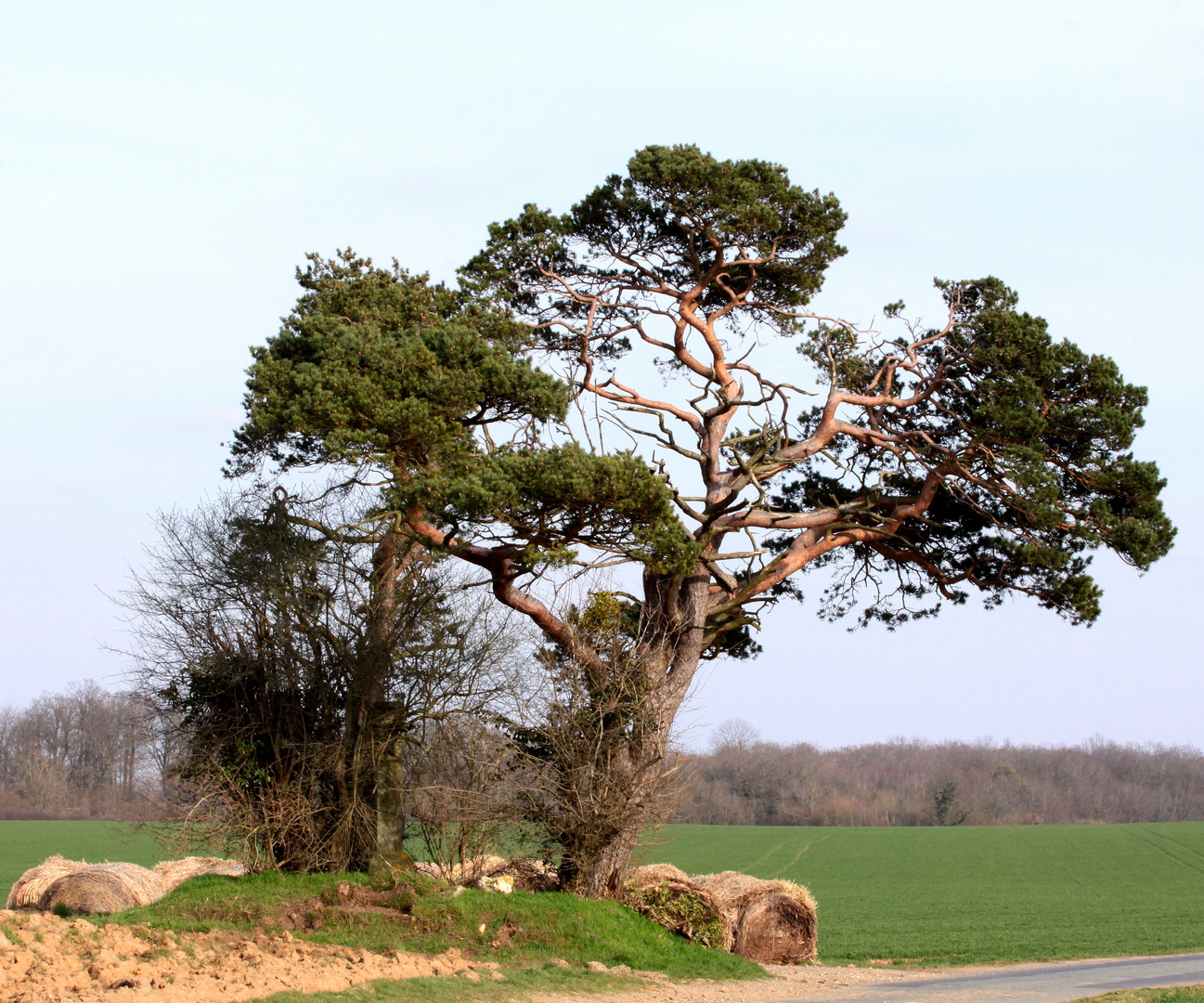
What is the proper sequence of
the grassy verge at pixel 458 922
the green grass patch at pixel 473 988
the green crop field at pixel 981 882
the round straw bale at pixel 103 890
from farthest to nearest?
1. the green crop field at pixel 981 882
2. the round straw bale at pixel 103 890
3. the grassy verge at pixel 458 922
4. the green grass patch at pixel 473 988

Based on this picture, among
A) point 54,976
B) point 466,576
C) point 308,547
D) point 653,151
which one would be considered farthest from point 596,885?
point 653,151

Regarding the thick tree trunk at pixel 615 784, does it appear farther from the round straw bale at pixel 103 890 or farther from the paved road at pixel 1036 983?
the round straw bale at pixel 103 890

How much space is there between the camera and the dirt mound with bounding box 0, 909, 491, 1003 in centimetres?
932

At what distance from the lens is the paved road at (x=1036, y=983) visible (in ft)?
42.6

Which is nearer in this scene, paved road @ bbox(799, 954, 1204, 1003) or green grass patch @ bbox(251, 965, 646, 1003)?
green grass patch @ bbox(251, 965, 646, 1003)

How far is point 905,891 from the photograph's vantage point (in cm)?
3622

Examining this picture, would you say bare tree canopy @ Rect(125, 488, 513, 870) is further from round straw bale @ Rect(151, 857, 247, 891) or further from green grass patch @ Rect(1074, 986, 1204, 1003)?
green grass patch @ Rect(1074, 986, 1204, 1003)

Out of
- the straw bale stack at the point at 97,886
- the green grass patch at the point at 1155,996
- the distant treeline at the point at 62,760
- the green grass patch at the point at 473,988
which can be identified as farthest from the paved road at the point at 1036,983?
the distant treeline at the point at 62,760

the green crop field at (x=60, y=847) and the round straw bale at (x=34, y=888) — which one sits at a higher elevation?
the round straw bale at (x=34, y=888)

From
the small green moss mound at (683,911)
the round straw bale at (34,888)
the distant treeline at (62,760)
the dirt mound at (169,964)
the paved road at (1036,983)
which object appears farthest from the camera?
the distant treeline at (62,760)

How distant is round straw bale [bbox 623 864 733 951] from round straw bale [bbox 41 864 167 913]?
24.8ft

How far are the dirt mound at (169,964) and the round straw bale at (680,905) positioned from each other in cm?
395

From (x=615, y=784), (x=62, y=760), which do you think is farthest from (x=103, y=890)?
(x=62, y=760)

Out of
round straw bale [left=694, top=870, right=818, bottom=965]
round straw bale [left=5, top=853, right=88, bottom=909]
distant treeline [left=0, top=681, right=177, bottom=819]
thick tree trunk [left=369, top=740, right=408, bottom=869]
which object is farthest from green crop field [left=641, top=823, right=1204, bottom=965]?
distant treeline [left=0, top=681, right=177, bottom=819]
